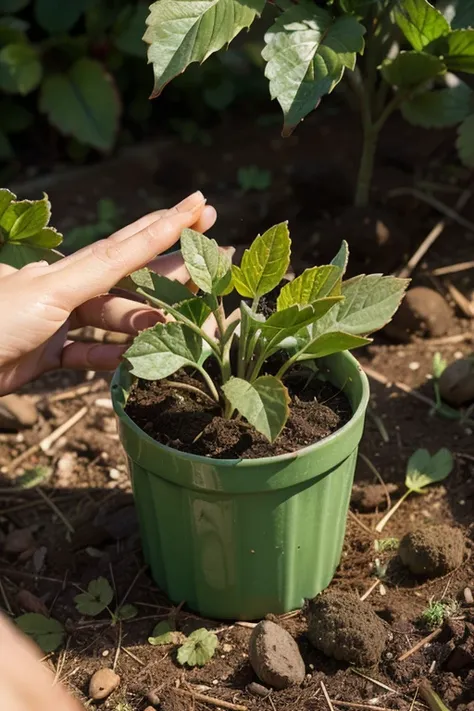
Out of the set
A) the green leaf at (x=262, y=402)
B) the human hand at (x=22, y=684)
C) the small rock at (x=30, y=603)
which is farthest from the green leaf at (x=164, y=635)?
the human hand at (x=22, y=684)

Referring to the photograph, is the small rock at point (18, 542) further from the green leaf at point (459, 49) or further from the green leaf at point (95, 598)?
the green leaf at point (459, 49)

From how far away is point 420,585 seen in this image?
1635 millimetres

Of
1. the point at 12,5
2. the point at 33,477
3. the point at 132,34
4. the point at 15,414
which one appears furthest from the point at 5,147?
the point at 33,477

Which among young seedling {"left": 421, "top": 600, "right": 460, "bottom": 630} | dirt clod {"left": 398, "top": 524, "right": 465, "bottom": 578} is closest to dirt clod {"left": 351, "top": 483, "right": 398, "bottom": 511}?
dirt clod {"left": 398, "top": 524, "right": 465, "bottom": 578}

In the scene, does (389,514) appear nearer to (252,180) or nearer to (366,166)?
(366,166)

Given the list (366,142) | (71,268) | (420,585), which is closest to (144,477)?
(71,268)

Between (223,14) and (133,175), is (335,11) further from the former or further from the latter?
(133,175)

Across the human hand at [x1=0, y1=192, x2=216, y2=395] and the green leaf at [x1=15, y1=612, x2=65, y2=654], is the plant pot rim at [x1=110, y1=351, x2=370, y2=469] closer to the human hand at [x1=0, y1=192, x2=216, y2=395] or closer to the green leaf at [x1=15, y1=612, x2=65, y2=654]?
the human hand at [x1=0, y1=192, x2=216, y2=395]

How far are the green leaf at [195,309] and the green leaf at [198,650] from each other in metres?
0.54

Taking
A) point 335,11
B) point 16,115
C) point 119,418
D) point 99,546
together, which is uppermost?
point 335,11

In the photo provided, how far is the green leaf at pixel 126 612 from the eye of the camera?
161 centimetres

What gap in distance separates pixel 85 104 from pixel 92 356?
145 centimetres

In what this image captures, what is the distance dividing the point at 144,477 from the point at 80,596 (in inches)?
12.3

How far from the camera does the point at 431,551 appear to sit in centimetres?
159
